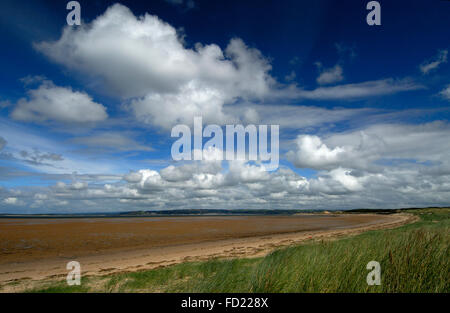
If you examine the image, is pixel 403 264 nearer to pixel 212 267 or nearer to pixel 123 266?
pixel 212 267

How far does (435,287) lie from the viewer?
5.45 m

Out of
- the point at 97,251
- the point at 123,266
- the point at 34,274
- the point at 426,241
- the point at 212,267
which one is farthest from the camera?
the point at 97,251

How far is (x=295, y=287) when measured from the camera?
5.50 m

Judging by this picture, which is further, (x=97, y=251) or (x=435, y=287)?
(x=97, y=251)
